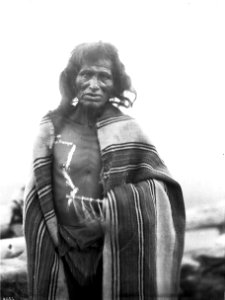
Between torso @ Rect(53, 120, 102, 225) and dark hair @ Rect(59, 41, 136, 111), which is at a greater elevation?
dark hair @ Rect(59, 41, 136, 111)

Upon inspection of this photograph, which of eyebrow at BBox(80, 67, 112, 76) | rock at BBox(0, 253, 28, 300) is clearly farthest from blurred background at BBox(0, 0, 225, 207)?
rock at BBox(0, 253, 28, 300)

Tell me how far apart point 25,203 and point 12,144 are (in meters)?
0.30

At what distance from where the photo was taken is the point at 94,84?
2.69 meters

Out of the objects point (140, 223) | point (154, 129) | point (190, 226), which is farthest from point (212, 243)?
point (154, 129)

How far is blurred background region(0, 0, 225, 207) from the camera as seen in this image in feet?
9.13

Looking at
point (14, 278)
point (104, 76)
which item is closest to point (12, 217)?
point (14, 278)

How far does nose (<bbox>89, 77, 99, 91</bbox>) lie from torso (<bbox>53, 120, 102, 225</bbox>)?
0.18 metres

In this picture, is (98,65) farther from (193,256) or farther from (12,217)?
(193,256)

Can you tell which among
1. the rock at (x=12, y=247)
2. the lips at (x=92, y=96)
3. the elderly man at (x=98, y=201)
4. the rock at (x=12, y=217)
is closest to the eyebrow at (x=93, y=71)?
the elderly man at (x=98, y=201)

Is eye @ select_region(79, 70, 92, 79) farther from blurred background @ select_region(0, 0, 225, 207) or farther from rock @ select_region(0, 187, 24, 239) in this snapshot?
rock @ select_region(0, 187, 24, 239)

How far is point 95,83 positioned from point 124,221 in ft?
2.02

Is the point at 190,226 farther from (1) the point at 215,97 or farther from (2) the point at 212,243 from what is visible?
(1) the point at 215,97

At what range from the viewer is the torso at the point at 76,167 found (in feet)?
8.64

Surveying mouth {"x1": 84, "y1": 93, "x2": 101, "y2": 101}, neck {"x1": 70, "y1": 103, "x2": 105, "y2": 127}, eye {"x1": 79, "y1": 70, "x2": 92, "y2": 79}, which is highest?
eye {"x1": 79, "y1": 70, "x2": 92, "y2": 79}
